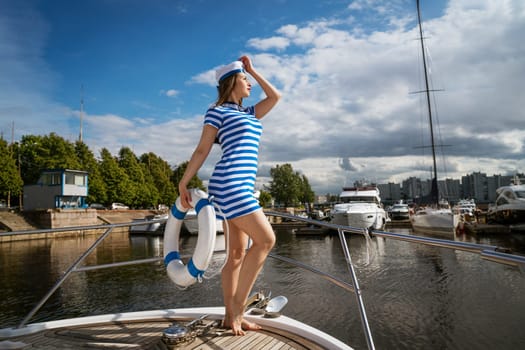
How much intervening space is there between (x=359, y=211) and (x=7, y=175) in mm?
28194

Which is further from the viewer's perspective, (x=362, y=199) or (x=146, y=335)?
(x=362, y=199)

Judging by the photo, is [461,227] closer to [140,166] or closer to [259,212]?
[259,212]

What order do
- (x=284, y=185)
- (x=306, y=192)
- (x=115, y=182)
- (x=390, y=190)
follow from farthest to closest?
(x=390, y=190)
(x=306, y=192)
(x=284, y=185)
(x=115, y=182)

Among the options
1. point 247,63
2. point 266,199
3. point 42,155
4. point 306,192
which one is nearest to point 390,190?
point 306,192

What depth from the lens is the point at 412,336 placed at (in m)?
5.22

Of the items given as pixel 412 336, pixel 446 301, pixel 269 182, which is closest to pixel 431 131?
pixel 446 301

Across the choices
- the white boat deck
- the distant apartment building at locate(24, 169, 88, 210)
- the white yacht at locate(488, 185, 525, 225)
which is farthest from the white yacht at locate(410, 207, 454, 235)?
the distant apartment building at locate(24, 169, 88, 210)

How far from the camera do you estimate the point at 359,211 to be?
792 inches

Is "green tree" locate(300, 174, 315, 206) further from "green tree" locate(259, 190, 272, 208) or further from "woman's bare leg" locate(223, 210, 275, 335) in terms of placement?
"woman's bare leg" locate(223, 210, 275, 335)

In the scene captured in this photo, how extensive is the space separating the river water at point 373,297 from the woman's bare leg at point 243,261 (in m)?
1.91

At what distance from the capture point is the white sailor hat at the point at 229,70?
239 centimetres

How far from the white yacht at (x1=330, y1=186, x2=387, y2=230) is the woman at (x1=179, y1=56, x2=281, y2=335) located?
1691 centimetres

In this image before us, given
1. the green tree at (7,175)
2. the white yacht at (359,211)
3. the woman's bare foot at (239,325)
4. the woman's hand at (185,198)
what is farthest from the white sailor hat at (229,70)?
the green tree at (7,175)

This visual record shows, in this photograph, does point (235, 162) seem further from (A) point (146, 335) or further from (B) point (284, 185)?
(B) point (284, 185)
